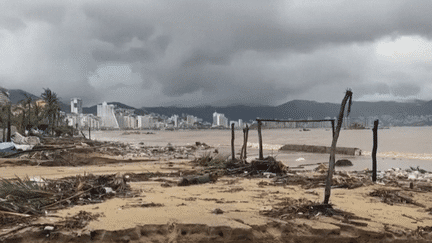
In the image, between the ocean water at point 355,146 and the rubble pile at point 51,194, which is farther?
the ocean water at point 355,146

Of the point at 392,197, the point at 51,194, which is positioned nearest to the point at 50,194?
the point at 51,194

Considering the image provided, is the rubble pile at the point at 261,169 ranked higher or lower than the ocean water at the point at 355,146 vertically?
higher

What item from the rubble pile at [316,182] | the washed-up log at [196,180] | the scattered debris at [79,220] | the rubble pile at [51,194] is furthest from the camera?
the washed-up log at [196,180]

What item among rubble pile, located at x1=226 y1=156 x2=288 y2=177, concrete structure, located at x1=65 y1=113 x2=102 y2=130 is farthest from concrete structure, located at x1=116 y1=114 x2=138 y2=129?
rubble pile, located at x1=226 y1=156 x2=288 y2=177

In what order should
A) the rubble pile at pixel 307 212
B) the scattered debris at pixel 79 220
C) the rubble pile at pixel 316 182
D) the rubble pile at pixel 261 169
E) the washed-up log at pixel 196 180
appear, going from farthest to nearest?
1. the rubble pile at pixel 261 169
2. the washed-up log at pixel 196 180
3. the rubble pile at pixel 316 182
4. the rubble pile at pixel 307 212
5. the scattered debris at pixel 79 220

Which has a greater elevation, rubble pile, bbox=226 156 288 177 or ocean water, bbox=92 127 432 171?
rubble pile, bbox=226 156 288 177

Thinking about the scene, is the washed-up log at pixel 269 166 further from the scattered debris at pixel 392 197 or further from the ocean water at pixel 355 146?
the ocean water at pixel 355 146

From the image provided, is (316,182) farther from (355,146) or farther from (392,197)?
(355,146)

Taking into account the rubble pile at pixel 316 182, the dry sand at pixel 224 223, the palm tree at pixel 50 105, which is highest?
the palm tree at pixel 50 105

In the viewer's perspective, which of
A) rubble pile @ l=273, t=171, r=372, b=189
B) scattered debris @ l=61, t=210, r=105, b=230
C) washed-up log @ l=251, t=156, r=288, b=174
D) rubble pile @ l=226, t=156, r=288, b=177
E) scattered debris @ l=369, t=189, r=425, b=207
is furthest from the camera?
washed-up log @ l=251, t=156, r=288, b=174

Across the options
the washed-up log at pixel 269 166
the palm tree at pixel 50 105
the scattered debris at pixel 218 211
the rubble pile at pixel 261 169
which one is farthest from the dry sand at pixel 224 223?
the palm tree at pixel 50 105

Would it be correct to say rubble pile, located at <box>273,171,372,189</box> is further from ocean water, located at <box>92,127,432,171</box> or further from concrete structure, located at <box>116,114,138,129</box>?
concrete structure, located at <box>116,114,138,129</box>

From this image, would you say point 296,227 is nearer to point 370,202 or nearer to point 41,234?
point 370,202

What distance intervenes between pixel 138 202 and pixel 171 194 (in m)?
1.15
